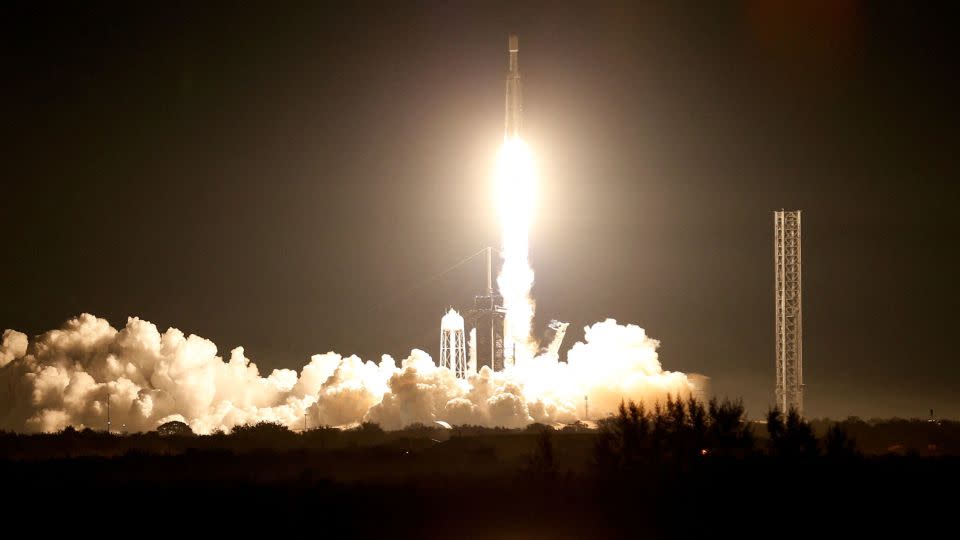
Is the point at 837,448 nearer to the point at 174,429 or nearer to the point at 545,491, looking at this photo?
the point at 545,491

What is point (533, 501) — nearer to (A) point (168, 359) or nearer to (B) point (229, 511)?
(B) point (229, 511)

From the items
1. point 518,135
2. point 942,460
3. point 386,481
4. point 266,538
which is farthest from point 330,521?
point 518,135

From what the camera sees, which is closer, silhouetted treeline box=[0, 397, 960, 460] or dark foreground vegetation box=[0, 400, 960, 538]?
dark foreground vegetation box=[0, 400, 960, 538]

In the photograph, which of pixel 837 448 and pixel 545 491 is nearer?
pixel 545 491

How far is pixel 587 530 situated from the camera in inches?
2242

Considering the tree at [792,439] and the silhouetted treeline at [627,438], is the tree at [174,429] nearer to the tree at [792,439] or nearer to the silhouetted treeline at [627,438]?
the silhouetted treeline at [627,438]

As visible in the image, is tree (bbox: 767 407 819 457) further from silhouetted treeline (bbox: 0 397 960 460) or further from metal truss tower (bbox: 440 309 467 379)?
metal truss tower (bbox: 440 309 467 379)

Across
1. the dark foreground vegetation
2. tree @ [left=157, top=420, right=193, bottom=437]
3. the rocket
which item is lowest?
the dark foreground vegetation

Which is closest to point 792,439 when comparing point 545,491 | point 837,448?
point 837,448

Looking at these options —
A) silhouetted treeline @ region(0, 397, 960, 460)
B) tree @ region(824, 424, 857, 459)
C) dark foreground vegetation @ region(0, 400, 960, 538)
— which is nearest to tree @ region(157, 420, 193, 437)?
silhouetted treeline @ region(0, 397, 960, 460)

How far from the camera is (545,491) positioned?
205 ft

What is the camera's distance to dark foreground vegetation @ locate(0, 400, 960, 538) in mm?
56812

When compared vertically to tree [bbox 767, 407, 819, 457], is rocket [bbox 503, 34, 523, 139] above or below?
above

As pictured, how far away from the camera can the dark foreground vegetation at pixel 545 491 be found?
2237 inches
